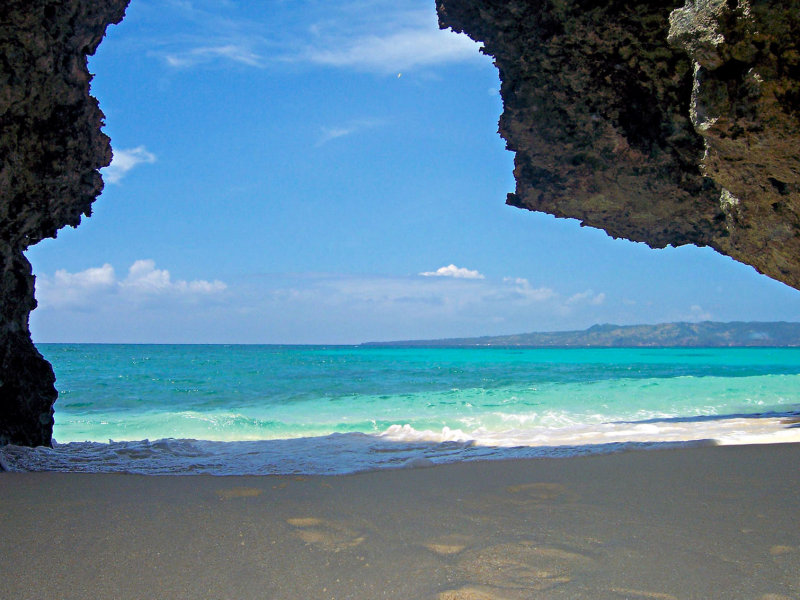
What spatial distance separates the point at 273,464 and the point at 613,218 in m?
5.52

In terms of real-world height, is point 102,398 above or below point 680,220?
below

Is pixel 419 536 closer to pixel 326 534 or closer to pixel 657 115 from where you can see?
pixel 326 534

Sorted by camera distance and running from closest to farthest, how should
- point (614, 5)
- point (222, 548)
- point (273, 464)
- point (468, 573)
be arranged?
point (468, 573), point (222, 548), point (273, 464), point (614, 5)

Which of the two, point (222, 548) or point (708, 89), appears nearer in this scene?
point (222, 548)

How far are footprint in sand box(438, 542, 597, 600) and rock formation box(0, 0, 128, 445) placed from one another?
4709 millimetres

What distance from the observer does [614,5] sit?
565 cm

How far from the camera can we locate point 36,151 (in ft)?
15.8

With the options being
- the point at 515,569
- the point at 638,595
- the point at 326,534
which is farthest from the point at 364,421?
the point at 638,595

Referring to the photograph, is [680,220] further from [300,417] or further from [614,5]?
[300,417]

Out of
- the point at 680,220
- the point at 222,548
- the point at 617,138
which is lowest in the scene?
the point at 222,548

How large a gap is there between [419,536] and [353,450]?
148 inches

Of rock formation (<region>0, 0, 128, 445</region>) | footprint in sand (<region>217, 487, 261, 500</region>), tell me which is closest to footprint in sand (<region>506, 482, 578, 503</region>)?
footprint in sand (<region>217, 487, 261, 500</region>)

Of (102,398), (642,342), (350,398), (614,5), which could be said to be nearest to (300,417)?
(350,398)

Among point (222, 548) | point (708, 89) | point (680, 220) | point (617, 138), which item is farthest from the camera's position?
point (680, 220)
